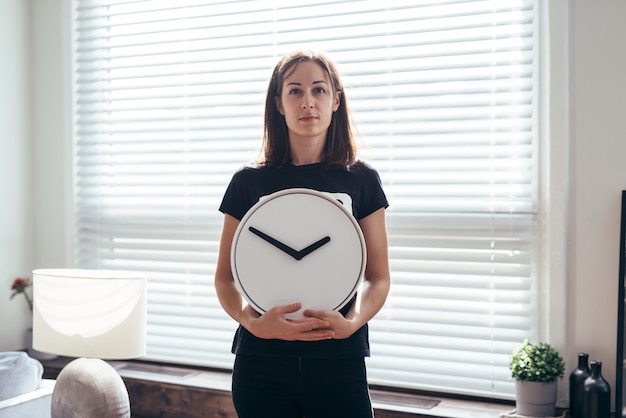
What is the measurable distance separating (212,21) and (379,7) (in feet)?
2.41

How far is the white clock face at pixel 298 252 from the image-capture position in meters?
1.53

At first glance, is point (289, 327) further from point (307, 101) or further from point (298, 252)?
point (307, 101)

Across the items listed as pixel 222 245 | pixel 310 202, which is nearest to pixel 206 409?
pixel 222 245

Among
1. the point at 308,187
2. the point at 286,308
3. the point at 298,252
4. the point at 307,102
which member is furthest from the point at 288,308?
the point at 307,102

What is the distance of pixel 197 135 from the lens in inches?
121

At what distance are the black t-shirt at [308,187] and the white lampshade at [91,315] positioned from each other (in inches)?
27.8

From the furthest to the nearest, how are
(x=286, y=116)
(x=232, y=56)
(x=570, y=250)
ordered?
(x=232, y=56), (x=570, y=250), (x=286, y=116)

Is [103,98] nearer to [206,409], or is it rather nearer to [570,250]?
[206,409]

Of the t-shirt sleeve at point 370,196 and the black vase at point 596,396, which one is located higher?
the t-shirt sleeve at point 370,196

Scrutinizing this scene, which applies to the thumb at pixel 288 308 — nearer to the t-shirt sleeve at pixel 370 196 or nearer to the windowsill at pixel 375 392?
the t-shirt sleeve at pixel 370 196

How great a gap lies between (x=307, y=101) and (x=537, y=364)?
129cm

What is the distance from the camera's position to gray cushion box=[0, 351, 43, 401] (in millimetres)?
2275

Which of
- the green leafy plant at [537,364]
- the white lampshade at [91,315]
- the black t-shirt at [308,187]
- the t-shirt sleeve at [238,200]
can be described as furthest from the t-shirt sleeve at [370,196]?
the green leafy plant at [537,364]

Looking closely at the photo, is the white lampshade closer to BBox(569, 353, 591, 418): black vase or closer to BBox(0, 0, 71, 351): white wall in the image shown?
BBox(0, 0, 71, 351): white wall
